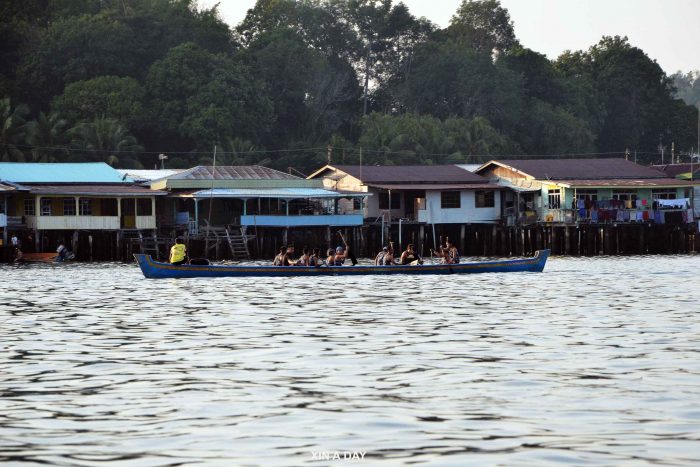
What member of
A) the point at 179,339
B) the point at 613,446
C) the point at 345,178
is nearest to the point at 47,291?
the point at 179,339

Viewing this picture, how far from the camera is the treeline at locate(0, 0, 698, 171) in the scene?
3364 inches

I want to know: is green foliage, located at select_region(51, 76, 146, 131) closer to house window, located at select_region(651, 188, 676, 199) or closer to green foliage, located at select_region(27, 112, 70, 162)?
green foliage, located at select_region(27, 112, 70, 162)

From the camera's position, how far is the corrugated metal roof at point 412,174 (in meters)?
69.0

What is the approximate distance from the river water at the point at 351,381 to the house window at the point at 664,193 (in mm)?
38036

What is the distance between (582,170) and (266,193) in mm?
20073

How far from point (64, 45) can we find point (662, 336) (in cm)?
7380

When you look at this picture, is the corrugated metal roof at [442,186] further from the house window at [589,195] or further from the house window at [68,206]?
the house window at [68,206]

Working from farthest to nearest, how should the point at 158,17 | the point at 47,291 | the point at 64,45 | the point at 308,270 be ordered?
the point at 158,17, the point at 64,45, the point at 308,270, the point at 47,291

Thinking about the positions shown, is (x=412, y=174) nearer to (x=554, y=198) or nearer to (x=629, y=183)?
(x=554, y=198)

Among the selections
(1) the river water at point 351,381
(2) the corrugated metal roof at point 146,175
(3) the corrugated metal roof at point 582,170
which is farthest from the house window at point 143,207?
(1) the river water at point 351,381

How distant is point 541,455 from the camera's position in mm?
12172

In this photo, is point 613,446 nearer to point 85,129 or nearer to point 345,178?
point 345,178

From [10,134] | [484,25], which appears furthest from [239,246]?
[484,25]

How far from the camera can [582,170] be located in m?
72.0
